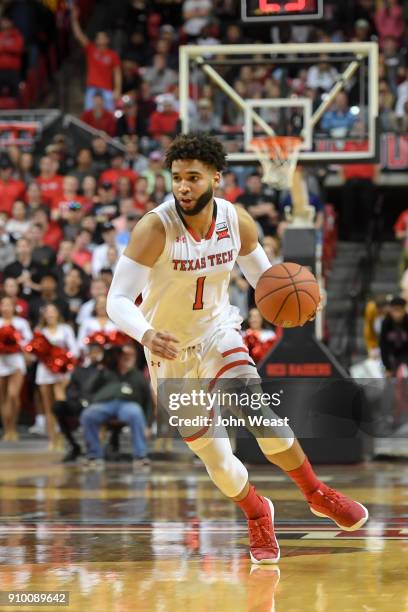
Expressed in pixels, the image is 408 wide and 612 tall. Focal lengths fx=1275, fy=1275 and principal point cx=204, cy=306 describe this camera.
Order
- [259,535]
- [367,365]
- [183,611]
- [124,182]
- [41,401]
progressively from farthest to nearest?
1. [124,182]
2. [41,401]
3. [367,365]
4. [259,535]
5. [183,611]

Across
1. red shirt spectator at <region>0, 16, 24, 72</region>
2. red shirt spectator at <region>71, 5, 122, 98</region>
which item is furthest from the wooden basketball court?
red shirt spectator at <region>0, 16, 24, 72</region>

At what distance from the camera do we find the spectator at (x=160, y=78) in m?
21.6

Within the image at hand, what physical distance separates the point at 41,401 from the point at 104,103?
7.07m

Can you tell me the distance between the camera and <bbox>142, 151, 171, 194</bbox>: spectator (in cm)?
1852

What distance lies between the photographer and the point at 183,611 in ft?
18.4

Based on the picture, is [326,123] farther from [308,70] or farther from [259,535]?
[259,535]

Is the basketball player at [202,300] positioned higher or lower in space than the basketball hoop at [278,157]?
lower

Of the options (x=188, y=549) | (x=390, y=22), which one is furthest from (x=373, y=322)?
(x=188, y=549)

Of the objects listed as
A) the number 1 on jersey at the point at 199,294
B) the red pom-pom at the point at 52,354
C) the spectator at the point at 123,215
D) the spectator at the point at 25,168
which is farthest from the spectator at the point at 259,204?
the number 1 on jersey at the point at 199,294

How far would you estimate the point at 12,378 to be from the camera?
16.2m

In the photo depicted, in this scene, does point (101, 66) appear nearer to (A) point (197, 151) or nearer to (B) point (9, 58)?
(B) point (9, 58)

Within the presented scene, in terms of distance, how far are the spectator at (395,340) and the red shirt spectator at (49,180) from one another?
249 inches

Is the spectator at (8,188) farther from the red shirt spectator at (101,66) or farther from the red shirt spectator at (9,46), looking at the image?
the red shirt spectator at (9,46)

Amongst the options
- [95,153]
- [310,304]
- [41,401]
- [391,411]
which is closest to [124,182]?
[95,153]
